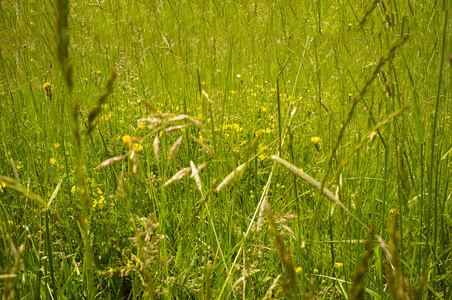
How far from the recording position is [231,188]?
1.54 meters

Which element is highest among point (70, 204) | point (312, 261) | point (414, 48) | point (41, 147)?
point (414, 48)

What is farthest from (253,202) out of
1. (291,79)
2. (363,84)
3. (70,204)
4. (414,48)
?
(291,79)

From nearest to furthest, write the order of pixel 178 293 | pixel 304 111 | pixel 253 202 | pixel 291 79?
pixel 178 293 → pixel 253 202 → pixel 304 111 → pixel 291 79

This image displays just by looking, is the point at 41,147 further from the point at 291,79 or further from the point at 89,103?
the point at 291,79

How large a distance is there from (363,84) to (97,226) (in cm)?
113

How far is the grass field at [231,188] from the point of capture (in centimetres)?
59

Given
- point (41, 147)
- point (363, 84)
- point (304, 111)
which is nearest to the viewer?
point (363, 84)

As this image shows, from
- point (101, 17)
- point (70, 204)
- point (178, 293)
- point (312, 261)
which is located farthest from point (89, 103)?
point (101, 17)

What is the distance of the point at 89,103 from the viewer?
7.43 feet

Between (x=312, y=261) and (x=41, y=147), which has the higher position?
(x=41, y=147)

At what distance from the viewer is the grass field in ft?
1.95

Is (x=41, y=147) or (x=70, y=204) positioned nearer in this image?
(x=70, y=204)

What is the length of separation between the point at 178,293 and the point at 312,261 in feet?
1.53

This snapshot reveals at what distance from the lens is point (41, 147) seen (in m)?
1.67
